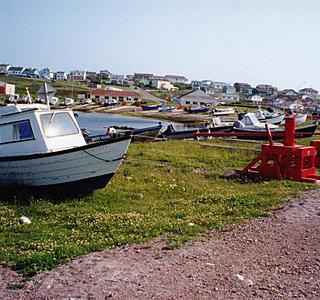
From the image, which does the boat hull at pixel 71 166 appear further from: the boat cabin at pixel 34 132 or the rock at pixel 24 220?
the rock at pixel 24 220

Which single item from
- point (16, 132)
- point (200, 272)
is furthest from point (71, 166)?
point (200, 272)

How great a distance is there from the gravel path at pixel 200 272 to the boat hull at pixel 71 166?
16.8 ft

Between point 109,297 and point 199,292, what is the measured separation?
48.4 inches

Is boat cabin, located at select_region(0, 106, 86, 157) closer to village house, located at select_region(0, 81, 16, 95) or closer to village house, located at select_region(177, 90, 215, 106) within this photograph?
village house, located at select_region(0, 81, 16, 95)

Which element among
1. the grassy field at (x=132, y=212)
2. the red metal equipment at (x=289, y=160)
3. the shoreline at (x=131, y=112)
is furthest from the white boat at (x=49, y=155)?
the shoreline at (x=131, y=112)

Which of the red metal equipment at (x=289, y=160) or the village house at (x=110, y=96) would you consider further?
the village house at (x=110, y=96)

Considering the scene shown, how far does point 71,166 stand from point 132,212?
3.02 m

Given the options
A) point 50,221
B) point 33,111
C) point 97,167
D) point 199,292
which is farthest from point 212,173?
point 199,292

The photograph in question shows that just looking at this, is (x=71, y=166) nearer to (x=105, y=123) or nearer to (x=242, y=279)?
(x=242, y=279)

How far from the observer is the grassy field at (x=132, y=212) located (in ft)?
29.3

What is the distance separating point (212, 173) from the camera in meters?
17.4

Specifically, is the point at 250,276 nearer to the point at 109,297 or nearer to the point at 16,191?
the point at 109,297

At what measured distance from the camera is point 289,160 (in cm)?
1565

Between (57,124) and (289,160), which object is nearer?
(57,124)
